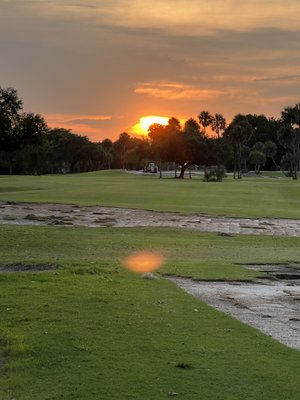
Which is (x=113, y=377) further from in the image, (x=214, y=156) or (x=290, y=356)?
(x=214, y=156)

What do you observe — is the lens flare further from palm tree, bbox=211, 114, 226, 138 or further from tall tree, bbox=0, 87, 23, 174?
palm tree, bbox=211, 114, 226, 138

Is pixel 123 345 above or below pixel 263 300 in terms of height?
above

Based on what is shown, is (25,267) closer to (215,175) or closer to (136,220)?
(136,220)

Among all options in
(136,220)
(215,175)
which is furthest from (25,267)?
(215,175)

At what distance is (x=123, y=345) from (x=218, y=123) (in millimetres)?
161872

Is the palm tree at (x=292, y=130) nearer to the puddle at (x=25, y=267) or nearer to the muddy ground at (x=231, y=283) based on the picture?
the muddy ground at (x=231, y=283)

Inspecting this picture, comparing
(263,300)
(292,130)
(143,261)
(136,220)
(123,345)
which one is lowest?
(136,220)

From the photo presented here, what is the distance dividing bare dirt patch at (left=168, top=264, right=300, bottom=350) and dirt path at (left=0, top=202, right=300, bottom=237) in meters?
13.1

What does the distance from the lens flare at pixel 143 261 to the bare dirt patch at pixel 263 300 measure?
157 centimetres

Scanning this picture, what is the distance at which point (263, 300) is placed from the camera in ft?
40.0

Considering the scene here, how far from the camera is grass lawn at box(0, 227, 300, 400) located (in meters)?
6.50

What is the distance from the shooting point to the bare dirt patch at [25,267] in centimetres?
1519

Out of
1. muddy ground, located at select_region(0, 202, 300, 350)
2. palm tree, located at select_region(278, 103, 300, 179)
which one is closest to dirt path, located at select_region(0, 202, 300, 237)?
muddy ground, located at select_region(0, 202, 300, 350)

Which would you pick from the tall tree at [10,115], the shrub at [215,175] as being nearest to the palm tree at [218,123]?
the shrub at [215,175]
